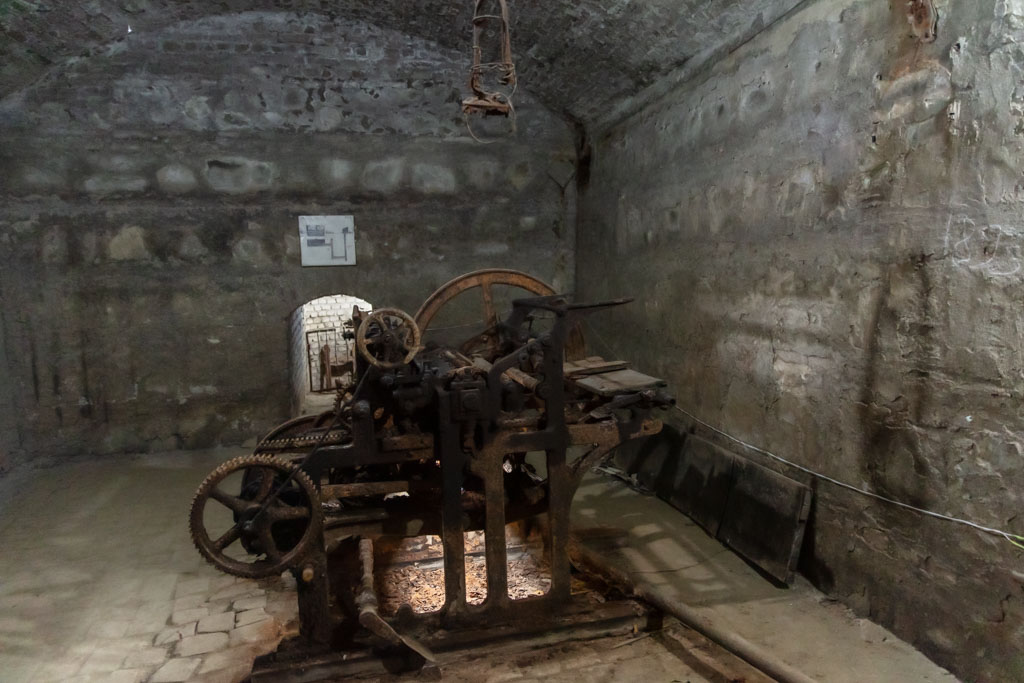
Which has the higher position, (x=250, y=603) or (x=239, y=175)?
(x=239, y=175)

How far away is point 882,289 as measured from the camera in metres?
3.29

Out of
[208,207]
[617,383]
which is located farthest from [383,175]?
[617,383]

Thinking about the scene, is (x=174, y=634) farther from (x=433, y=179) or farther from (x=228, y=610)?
(x=433, y=179)

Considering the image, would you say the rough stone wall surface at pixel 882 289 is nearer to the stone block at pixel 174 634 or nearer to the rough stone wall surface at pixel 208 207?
the rough stone wall surface at pixel 208 207

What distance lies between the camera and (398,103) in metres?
6.87

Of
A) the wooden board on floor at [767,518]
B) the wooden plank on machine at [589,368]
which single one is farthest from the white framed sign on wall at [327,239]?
the wooden board on floor at [767,518]

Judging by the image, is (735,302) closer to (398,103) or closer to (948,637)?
(948,637)

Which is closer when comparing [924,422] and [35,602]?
[924,422]

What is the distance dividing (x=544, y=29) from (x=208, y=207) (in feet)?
12.2

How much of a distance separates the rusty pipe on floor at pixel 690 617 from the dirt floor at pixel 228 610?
19 cm

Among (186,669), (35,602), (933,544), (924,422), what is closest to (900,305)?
(924,422)

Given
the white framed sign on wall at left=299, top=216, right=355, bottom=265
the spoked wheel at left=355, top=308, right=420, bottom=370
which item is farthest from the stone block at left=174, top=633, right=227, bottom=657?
the white framed sign on wall at left=299, top=216, right=355, bottom=265

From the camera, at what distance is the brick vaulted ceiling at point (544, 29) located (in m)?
4.57

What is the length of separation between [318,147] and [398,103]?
97cm
